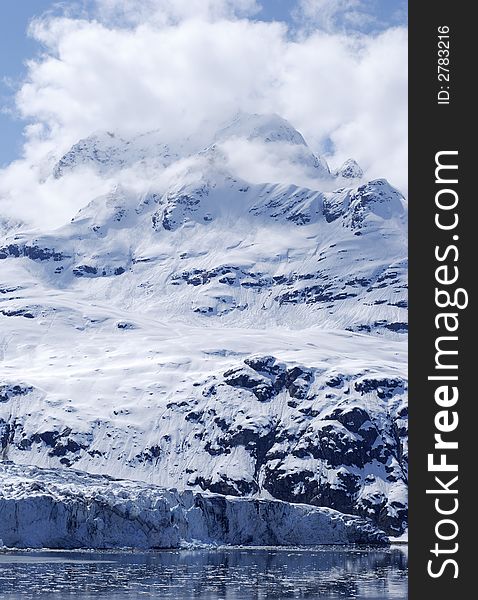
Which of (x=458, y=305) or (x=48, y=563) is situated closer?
(x=458, y=305)

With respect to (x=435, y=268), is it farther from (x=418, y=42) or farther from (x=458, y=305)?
(x=418, y=42)

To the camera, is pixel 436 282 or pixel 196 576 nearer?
pixel 436 282

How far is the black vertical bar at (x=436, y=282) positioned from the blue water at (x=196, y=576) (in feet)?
262

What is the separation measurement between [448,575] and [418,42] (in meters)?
18.3

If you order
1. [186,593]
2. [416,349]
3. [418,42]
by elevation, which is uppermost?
[418,42]

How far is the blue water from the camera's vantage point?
368 ft

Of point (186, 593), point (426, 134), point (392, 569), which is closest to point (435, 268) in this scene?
point (426, 134)

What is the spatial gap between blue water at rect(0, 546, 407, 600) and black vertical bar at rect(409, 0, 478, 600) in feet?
262

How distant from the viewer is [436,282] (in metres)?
32.3

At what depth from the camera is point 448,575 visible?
104ft

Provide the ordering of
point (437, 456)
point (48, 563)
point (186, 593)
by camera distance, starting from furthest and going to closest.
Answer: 1. point (48, 563)
2. point (186, 593)
3. point (437, 456)

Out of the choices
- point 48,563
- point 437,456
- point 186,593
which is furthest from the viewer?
point 48,563

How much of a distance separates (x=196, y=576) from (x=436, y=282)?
115335mm

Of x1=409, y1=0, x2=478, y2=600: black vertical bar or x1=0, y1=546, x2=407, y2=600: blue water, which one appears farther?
x1=0, y1=546, x2=407, y2=600: blue water
